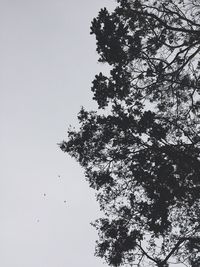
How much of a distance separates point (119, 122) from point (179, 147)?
206 cm

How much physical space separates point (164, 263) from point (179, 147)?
13.1 feet

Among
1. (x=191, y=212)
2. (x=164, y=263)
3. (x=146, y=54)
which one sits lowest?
(x=164, y=263)

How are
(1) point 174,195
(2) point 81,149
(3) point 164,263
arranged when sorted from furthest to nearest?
(2) point 81,149, (3) point 164,263, (1) point 174,195

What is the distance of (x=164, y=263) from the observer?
10602mm

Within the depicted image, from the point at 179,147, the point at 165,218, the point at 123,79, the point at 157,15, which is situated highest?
the point at 157,15

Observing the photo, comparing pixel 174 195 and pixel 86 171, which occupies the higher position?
pixel 86 171

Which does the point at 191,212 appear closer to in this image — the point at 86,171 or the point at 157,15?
the point at 86,171

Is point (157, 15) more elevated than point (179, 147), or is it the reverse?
point (157, 15)

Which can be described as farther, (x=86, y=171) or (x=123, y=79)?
(x=86, y=171)

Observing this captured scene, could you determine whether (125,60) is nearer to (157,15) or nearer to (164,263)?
(157,15)

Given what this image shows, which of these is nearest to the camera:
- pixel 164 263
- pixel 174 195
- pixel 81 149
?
pixel 174 195

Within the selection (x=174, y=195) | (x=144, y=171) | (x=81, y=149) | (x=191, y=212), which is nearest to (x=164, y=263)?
(x=191, y=212)

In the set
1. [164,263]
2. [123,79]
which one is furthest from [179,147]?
[164,263]

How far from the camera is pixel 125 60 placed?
10695 mm
